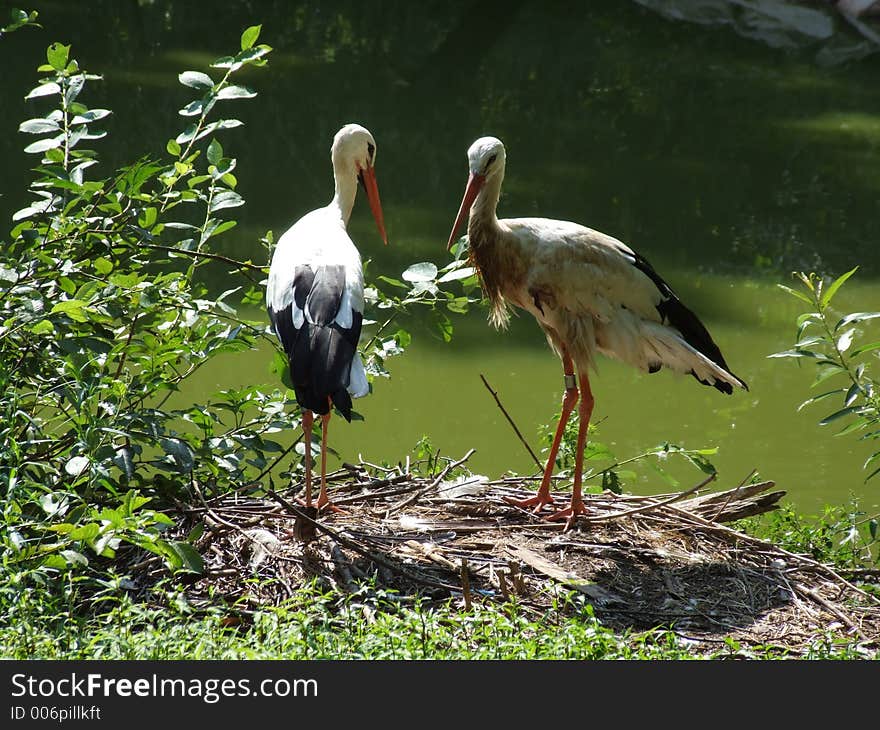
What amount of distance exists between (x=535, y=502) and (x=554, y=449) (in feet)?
1.01

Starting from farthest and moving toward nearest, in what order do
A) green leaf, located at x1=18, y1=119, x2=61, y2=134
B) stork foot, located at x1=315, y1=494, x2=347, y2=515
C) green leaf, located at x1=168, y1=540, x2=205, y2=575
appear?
1. stork foot, located at x1=315, y1=494, x2=347, y2=515
2. green leaf, located at x1=18, y1=119, x2=61, y2=134
3. green leaf, located at x1=168, y1=540, x2=205, y2=575

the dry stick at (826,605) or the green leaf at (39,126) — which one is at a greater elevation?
the green leaf at (39,126)

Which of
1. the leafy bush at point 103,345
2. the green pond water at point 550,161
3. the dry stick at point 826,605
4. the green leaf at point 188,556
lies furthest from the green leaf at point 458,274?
the dry stick at point 826,605

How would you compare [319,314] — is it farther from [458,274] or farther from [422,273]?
[458,274]

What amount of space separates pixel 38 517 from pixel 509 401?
10.8ft

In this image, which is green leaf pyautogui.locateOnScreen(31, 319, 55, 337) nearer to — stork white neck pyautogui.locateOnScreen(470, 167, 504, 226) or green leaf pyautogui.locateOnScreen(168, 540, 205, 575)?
green leaf pyautogui.locateOnScreen(168, 540, 205, 575)

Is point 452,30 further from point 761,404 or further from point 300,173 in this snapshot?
point 761,404

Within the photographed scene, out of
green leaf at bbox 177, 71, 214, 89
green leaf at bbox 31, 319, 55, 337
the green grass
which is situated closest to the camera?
the green grass

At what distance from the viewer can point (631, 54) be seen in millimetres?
12992

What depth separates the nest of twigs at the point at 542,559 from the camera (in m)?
4.09

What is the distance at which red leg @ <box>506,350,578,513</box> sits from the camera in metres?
4.82

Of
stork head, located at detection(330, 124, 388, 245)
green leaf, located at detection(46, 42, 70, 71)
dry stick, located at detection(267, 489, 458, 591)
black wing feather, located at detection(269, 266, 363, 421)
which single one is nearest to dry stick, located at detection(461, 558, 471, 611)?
dry stick, located at detection(267, 489, 458, 591)

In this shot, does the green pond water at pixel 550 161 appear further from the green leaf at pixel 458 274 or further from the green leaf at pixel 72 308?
the green leaf at pixel 72 308

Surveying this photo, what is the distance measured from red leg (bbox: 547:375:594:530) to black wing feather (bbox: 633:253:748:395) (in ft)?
1.32
